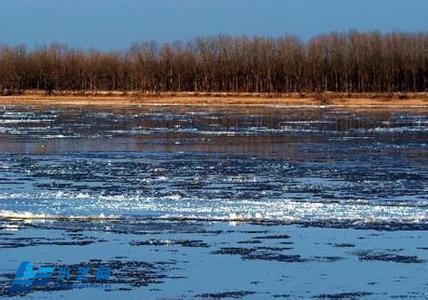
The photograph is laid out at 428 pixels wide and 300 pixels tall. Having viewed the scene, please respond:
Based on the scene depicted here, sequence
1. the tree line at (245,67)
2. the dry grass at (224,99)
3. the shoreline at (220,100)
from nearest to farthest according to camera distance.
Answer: the shoreline at (220,100)
the dry grass at (224,99)
the tree line at (245,67)

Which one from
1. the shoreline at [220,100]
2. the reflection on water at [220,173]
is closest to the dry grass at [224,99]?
the shoreline at [220,100]

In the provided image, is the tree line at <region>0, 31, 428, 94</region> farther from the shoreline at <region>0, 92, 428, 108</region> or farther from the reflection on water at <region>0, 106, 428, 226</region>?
the reflection on water at <region>0, 106, 428, 226</region>

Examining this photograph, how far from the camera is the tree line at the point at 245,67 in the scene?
295ft

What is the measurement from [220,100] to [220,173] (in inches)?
2206

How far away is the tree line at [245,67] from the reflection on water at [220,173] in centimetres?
5335

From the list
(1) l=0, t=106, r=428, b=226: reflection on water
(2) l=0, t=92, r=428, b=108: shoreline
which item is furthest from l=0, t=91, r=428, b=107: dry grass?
(1) l=0, t=106, r=428, b=226: reflection on water

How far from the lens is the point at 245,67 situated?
9625cm

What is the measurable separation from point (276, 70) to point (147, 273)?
84.5 m

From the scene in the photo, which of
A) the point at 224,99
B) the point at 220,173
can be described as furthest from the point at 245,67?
the point at 220,173

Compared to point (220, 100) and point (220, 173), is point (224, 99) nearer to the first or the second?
point (220, 100)

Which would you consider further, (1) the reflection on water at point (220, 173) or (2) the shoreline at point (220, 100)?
(2) the shoreline at point (220, 100)

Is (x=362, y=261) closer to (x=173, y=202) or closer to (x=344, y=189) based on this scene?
(x=173, y=202)

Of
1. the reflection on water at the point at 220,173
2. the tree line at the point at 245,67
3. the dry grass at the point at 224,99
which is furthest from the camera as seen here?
the tree line at the point at 245,67

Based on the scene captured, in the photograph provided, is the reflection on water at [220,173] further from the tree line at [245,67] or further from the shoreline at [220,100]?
the tree line at [245,67]
